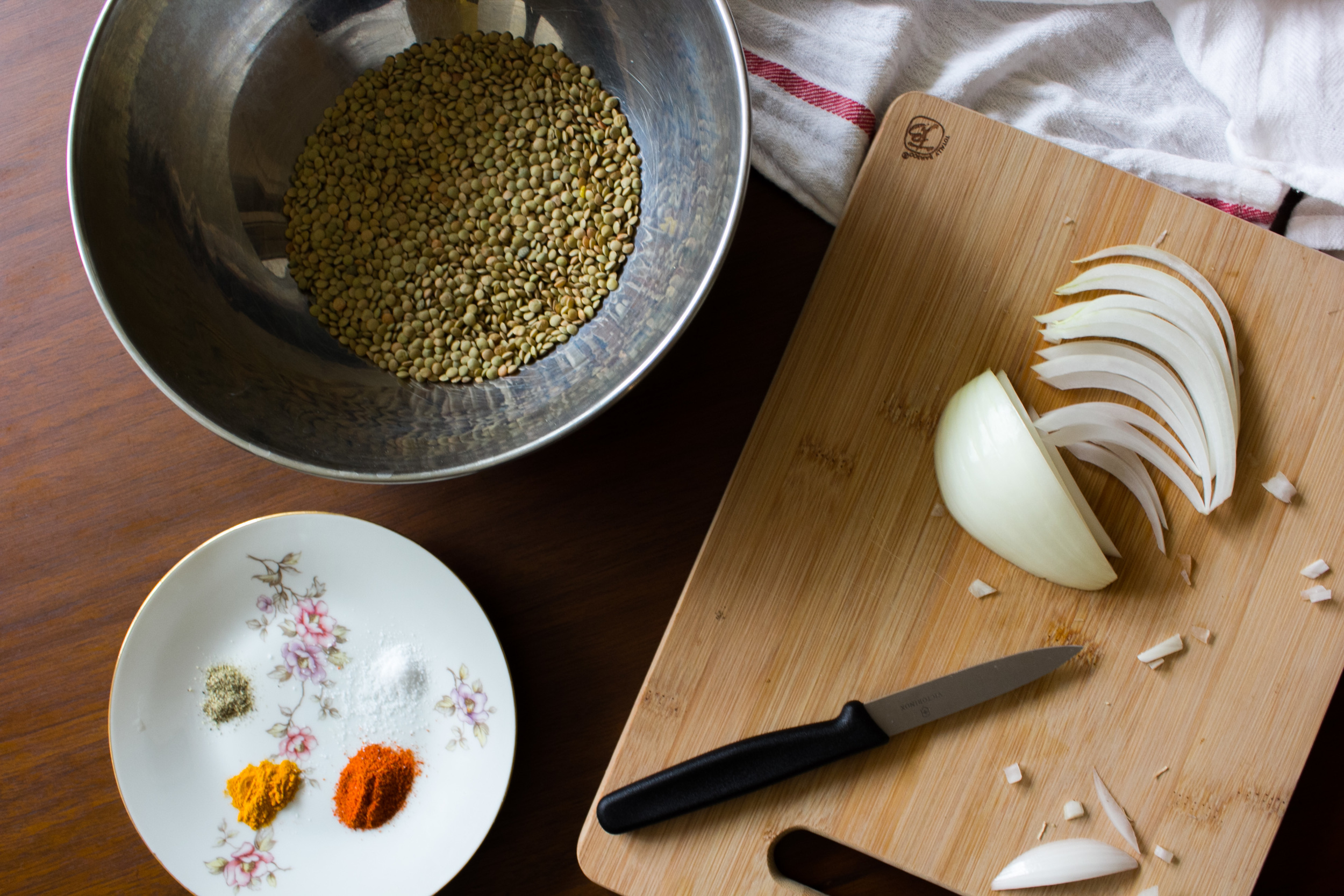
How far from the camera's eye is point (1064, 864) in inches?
36.5

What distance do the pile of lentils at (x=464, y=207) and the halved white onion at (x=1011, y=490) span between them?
445 millimetres

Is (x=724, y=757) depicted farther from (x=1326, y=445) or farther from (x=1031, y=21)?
(x=1031, y=21)

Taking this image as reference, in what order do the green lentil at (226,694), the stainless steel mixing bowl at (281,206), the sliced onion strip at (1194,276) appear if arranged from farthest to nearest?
the green lentil at (226,694) < the sliced onion strip at (1194,276) < the stainless steel mixing bowl at (281,206)

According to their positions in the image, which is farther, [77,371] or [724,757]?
[77,371]

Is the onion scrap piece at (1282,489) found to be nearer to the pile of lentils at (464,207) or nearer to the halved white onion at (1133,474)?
the halved white onion at (1133,474)

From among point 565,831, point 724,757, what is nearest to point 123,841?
point 565,831

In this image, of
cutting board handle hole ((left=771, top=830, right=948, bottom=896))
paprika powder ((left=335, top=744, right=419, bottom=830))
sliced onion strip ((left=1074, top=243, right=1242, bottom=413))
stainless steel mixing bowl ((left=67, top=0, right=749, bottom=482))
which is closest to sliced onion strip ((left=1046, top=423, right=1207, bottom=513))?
sliced onion strip ((left=1074, top=243, right=1242, bottom=413))

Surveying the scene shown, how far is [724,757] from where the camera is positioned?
94 centimetres

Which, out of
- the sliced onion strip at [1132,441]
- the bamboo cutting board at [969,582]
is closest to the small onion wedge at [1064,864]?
the bamboo cutting board at [969,582]

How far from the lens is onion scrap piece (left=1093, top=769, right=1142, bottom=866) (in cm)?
95

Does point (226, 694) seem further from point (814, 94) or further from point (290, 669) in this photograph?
point (814, 94)

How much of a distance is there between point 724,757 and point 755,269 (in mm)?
610

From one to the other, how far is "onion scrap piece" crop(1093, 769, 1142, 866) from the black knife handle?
0.26 m

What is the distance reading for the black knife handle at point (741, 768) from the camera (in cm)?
94
